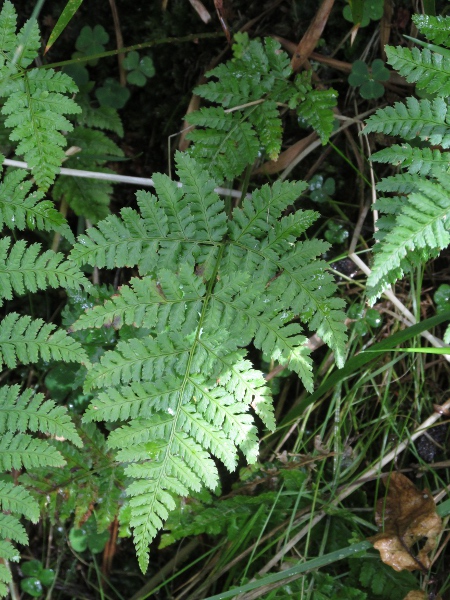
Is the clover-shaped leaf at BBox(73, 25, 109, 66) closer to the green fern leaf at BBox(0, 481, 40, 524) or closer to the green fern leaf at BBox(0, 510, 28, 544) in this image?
the green fern leaf at BBox(0, 481, 40, 524)

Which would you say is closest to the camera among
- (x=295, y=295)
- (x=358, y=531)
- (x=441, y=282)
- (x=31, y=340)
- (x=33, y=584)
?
(x=295, y=295)

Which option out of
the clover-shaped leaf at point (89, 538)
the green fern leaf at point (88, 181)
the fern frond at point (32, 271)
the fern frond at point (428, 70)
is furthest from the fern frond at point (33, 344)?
the fern frond at point (428, 70)

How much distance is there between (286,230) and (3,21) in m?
1.71

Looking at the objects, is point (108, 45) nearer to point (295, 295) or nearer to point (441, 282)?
point (295, 295)

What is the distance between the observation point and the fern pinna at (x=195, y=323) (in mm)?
2482

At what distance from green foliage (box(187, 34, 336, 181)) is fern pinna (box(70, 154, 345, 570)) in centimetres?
31

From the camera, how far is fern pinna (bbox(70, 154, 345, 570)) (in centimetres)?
248

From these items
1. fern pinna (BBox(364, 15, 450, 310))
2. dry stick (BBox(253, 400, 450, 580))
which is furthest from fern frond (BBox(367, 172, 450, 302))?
dry stick (BBox(253, 400, 450, 580))

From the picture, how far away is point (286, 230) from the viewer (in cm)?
272

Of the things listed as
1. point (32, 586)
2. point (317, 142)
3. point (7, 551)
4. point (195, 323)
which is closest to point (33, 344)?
point (195, 323)

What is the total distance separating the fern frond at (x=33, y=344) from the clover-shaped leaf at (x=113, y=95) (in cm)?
151

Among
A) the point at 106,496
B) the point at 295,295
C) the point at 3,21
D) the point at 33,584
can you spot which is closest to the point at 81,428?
the point at 106,496

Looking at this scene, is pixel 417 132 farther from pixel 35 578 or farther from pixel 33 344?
pixel 35 578

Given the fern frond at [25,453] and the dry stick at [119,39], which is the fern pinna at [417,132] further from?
the dry stick at [119,39]
